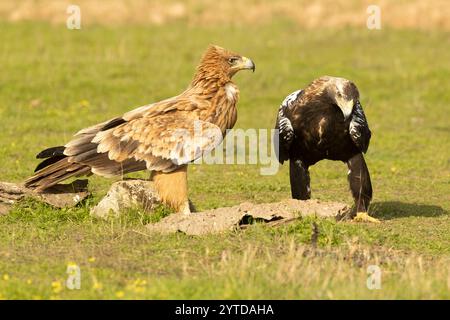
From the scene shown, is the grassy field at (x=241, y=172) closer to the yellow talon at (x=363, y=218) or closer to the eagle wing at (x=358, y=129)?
the yellow talon at (x=363, y=218)

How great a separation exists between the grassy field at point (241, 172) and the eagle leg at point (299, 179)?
95 centimetres

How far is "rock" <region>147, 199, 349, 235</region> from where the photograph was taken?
29.4 ft

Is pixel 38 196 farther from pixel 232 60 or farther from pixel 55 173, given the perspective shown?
→ pixel 232 60

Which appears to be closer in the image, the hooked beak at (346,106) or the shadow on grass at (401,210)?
the hooked beak at (346,106)

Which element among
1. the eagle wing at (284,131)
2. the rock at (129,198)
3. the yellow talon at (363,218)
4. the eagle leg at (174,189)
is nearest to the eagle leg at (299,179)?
the eagle wing at (284,131)

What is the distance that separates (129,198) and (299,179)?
1998 millimetres

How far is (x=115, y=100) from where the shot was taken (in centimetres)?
1811

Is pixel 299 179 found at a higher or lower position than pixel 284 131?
lower

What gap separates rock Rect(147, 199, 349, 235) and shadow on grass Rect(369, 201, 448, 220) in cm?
135

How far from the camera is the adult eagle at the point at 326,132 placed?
385 inches

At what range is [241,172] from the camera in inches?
527

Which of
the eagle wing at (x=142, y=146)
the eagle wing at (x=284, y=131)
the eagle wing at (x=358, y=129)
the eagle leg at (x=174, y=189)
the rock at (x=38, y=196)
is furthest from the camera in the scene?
the eagle wing at (x=284, y=131)

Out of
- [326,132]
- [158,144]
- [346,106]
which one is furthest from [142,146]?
[346,106]

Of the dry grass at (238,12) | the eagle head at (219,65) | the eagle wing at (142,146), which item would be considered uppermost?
the dry grass at (238,12)
